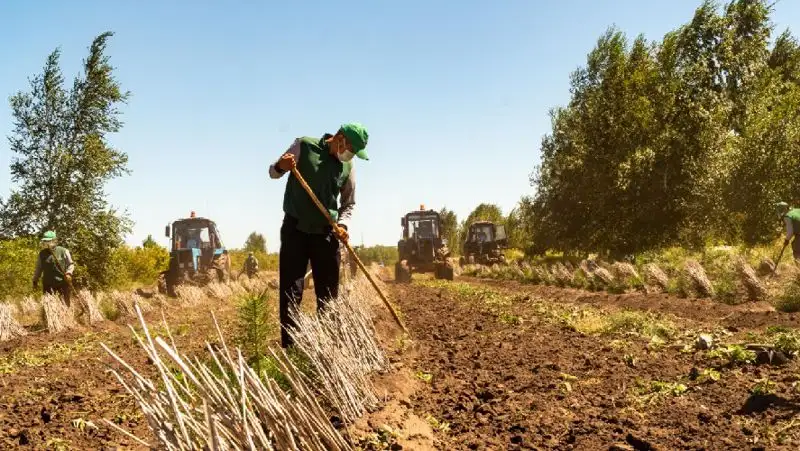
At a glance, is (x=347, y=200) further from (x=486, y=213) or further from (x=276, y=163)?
(x=486, y=213)

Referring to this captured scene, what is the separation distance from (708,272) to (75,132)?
18.6 meters

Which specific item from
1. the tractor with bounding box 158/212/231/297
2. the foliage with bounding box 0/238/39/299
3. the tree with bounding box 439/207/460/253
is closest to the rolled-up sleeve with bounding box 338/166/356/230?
the tractor with bounding box 158/212/231/297

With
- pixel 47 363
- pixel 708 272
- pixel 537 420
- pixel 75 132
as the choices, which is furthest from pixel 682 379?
pixel 75 132

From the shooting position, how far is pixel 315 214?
4145mm

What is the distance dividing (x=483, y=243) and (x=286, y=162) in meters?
23.1

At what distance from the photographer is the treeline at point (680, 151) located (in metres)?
20.1

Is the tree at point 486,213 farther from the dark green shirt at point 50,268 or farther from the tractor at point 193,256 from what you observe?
the dark green shirt at point 50,268

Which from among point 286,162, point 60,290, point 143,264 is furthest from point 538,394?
point 143,264

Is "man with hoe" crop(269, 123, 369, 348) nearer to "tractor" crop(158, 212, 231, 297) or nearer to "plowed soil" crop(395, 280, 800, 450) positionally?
"plowed soil" crop(395, 280, 800, 450)

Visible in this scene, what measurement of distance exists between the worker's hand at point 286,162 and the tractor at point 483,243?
72.5ft

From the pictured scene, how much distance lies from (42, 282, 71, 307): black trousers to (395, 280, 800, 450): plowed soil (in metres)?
7.75

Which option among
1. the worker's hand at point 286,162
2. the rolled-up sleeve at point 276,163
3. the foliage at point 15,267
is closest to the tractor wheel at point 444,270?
the foliage at point 15,267

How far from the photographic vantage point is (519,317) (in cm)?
773

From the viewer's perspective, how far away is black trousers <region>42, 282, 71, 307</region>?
1030 centimetres
